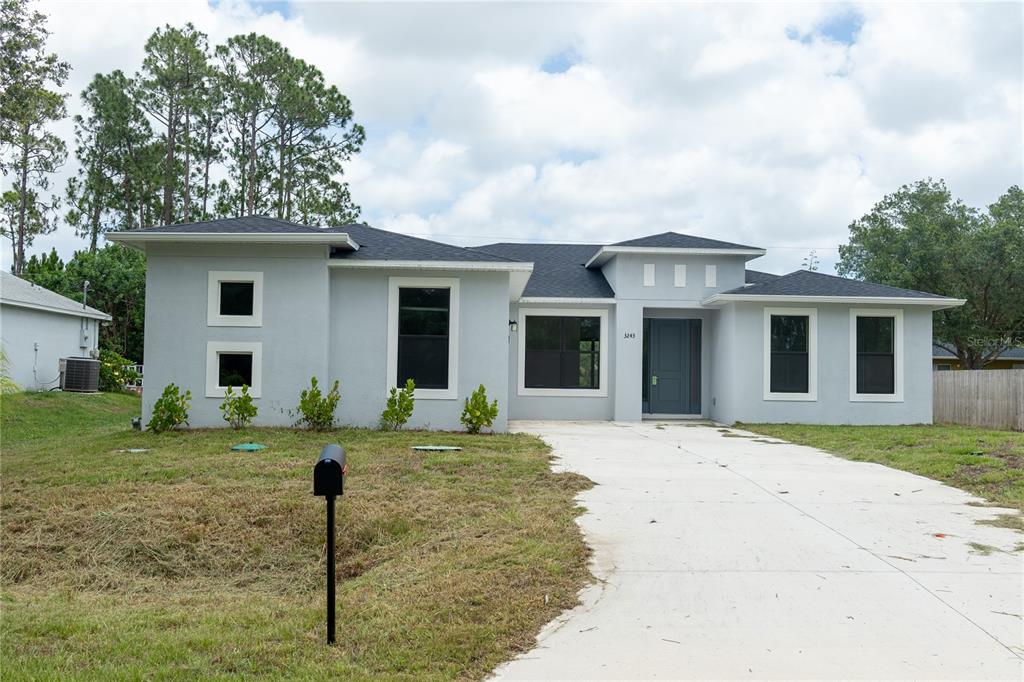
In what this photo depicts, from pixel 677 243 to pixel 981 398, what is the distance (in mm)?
7635

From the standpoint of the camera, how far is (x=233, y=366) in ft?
43.1

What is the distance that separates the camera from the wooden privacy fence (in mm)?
15648

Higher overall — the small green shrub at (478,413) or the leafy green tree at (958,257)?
the leafy green tree at (958,257)

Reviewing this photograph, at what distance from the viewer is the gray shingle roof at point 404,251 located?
13273mm

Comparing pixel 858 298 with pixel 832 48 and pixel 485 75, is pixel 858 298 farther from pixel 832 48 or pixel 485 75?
pixel 485 75

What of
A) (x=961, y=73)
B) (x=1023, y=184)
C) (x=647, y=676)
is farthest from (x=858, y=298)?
(x=1023, y=184)

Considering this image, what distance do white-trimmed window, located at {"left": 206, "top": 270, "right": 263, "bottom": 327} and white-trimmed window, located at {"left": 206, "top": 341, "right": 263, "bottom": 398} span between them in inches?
15.2

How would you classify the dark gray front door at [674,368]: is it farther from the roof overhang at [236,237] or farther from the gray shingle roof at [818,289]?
the roof overhang at [236,237]

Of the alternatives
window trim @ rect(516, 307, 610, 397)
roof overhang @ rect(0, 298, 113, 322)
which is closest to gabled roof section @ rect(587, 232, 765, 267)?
window trim @ rect(516, 307, 610, 397)

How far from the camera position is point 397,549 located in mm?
5840

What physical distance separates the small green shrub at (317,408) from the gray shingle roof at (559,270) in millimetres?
4509

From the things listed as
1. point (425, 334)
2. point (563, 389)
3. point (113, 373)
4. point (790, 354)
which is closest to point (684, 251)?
point (790, 354)

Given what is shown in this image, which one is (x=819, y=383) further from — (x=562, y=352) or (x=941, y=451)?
(x=562, y=352)

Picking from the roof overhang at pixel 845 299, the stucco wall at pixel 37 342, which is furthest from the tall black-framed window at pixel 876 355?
the stucco wall at pixel 37 342
